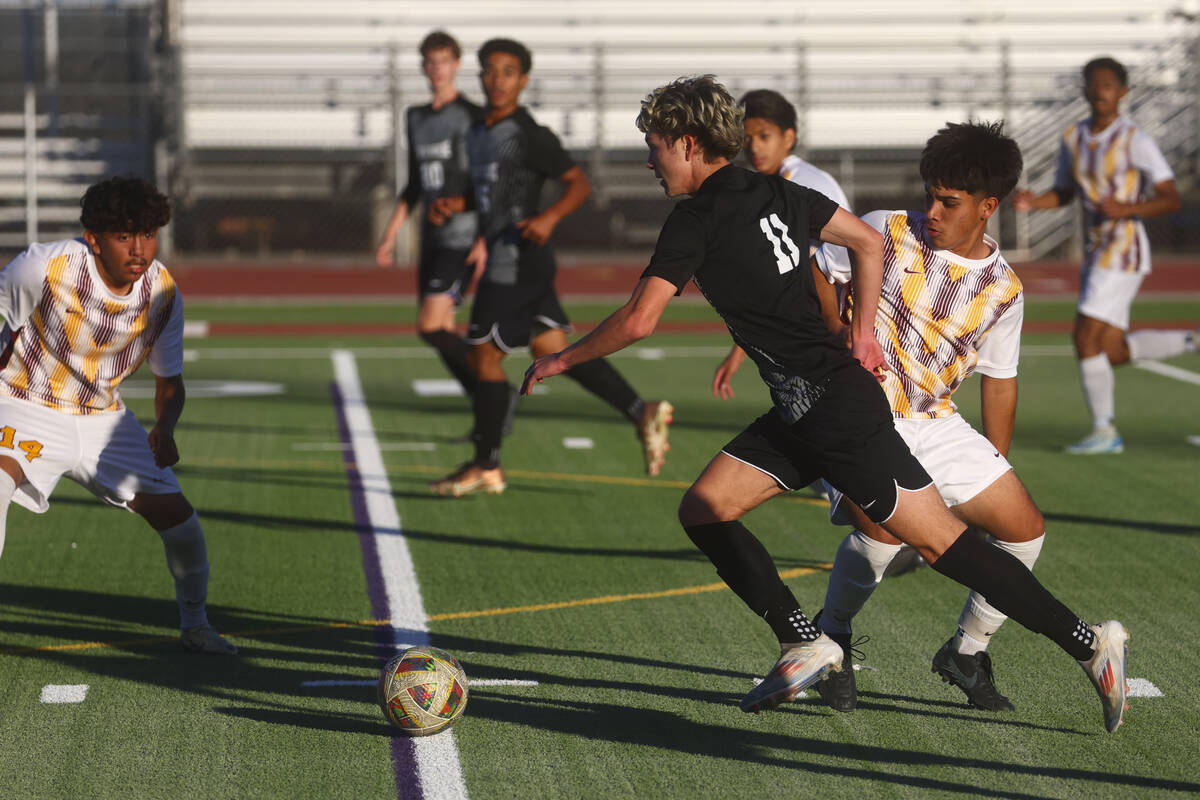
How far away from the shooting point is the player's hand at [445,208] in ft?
31.5

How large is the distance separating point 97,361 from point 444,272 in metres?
4.88

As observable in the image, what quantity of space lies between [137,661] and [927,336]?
2.88 metres

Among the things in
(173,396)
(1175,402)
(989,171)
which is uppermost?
(989,171)

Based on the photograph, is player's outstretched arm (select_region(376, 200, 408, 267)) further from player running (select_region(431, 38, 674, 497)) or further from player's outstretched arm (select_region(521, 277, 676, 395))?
player's outstretched arm (select_region(521, 277, 676, 395))

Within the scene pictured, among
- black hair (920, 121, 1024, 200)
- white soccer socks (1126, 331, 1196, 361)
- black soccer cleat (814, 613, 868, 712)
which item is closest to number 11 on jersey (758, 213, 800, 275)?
black hair (920, 121, 1024, 200)

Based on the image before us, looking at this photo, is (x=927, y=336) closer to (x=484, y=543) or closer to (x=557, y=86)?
(x=484, y=543)

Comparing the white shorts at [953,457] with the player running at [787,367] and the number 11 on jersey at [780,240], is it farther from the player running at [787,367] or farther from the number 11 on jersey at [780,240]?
the number 11 on jersey at [780,240]

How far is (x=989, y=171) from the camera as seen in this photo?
15.8 feet

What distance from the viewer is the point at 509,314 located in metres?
9.00

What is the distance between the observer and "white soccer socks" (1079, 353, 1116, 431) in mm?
10156

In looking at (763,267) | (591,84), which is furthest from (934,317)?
(591,84)

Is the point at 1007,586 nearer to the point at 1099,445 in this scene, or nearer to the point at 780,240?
the point at 780,240

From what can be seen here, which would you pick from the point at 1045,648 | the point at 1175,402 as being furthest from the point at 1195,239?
the point at 1045,648

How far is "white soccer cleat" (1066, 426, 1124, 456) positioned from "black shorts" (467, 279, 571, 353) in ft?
10.8
